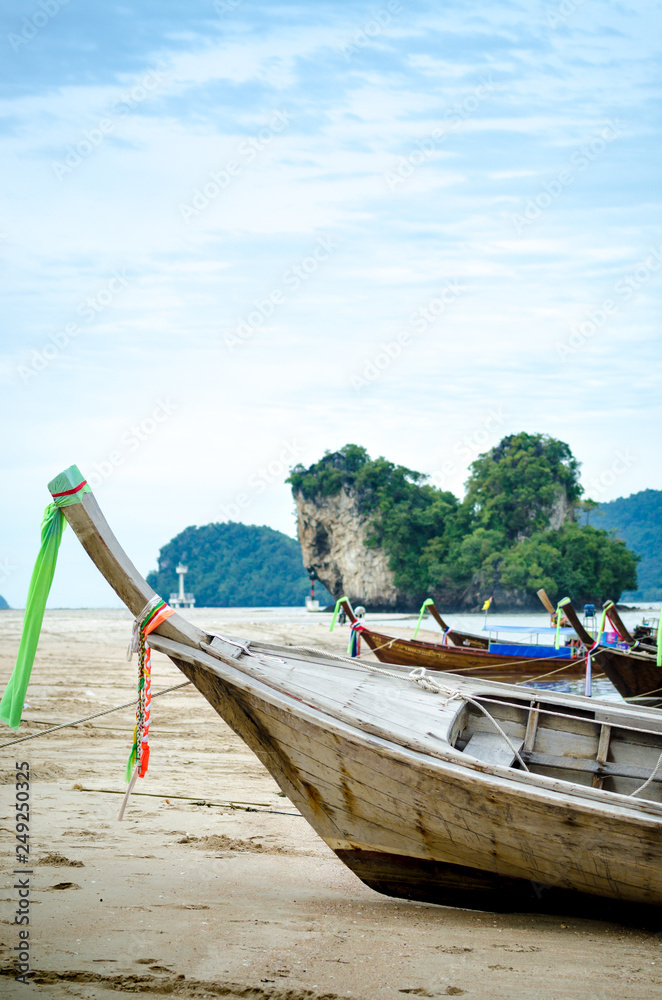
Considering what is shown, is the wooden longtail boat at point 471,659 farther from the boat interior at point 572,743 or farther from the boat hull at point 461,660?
the boat interior at point 572,743

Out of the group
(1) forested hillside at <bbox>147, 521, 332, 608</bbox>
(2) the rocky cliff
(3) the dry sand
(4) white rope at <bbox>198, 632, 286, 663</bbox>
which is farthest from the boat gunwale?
(1) forested hillside at <bbox>147, 521, 332, 608</bbox>

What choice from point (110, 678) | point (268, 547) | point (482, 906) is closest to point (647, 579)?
point (268, 547)

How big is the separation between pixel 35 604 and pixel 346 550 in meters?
64.4

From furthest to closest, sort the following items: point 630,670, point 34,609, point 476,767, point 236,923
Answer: point 630,670 → point 34,609 → point 476,767 → point 236,923

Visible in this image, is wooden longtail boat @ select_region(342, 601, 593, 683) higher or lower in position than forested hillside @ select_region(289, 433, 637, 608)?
lower

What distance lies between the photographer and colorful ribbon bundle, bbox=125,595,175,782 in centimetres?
425

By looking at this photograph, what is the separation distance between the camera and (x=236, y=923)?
3.83 meters

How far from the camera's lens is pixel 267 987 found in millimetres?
3139

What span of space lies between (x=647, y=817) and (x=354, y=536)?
63.8 meters

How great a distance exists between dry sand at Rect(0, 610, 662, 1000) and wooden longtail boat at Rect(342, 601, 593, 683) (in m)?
8.57

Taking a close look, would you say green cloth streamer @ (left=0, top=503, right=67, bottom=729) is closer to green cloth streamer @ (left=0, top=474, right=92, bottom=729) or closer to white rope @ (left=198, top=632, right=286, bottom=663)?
green cloth streamer @ (left=0, top=474, right=92, bottom=729)

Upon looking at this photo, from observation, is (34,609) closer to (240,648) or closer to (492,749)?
(240,648)

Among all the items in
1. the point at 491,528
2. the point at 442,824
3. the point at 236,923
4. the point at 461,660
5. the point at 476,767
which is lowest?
the point at 236,923

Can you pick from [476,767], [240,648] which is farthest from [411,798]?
[240,648]
